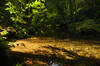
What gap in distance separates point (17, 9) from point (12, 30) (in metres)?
2.16

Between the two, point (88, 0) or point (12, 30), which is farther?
point (88, 0)

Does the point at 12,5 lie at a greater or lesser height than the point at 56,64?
greater

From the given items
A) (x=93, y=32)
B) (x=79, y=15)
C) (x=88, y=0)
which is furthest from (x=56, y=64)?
(x=88, y=0)

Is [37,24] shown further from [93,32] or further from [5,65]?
[93,32]

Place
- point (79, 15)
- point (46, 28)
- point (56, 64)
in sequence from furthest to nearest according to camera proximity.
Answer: point (79, 15) < point (46, 28) < point (56, 64)

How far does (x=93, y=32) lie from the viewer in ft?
35.8

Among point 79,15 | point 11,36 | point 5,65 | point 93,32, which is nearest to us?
point 5,65

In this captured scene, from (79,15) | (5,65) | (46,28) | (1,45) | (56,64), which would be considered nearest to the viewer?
(5,65)

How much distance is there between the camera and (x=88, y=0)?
18250 mm

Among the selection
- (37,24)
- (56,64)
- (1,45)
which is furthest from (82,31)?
(1,45)

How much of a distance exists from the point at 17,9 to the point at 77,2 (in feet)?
52.6

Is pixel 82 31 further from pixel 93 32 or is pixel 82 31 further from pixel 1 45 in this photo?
pixel 1 45

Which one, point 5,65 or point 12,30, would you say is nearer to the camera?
point 5,65

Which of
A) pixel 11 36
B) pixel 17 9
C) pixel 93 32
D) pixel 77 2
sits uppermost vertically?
pixel 77 2
